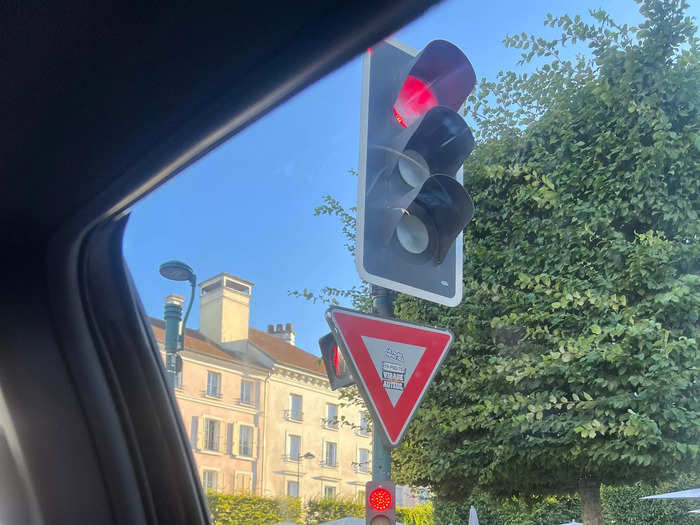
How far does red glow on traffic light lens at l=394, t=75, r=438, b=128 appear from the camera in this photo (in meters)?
1.98

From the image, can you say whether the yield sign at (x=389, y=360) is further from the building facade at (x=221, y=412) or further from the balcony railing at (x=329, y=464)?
the balcony railing at (x=329, y=464)

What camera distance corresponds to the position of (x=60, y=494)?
1390 millimetres

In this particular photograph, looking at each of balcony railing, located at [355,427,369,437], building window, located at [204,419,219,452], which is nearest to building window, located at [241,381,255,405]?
building window, located at [204,419,219,452]

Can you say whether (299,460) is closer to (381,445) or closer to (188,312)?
(381,445)

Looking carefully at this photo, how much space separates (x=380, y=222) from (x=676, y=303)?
3990 mm

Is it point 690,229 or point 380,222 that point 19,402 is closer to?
point 380,222

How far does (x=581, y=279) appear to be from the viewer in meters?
5.66

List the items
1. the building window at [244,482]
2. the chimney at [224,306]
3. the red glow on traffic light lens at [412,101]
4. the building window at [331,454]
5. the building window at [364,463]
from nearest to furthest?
the red glow on traffic light lens at [412,101] < the chimney at [224,306] < the building window at [244,482] < the building window at [364,463] < the building window at [331,454]

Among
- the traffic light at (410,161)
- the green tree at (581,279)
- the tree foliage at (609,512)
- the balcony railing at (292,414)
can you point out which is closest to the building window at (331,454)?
the green tree at (581,279)

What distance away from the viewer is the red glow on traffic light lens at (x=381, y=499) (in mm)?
2143

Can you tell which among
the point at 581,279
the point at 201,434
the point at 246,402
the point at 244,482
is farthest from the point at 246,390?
the point at 581,279

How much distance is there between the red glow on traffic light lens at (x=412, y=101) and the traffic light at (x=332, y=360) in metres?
0.78

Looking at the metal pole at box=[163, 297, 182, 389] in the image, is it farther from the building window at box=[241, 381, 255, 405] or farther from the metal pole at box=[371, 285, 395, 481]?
the building window at box=[241, 381, 255, 405]

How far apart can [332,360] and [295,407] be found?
256cm
